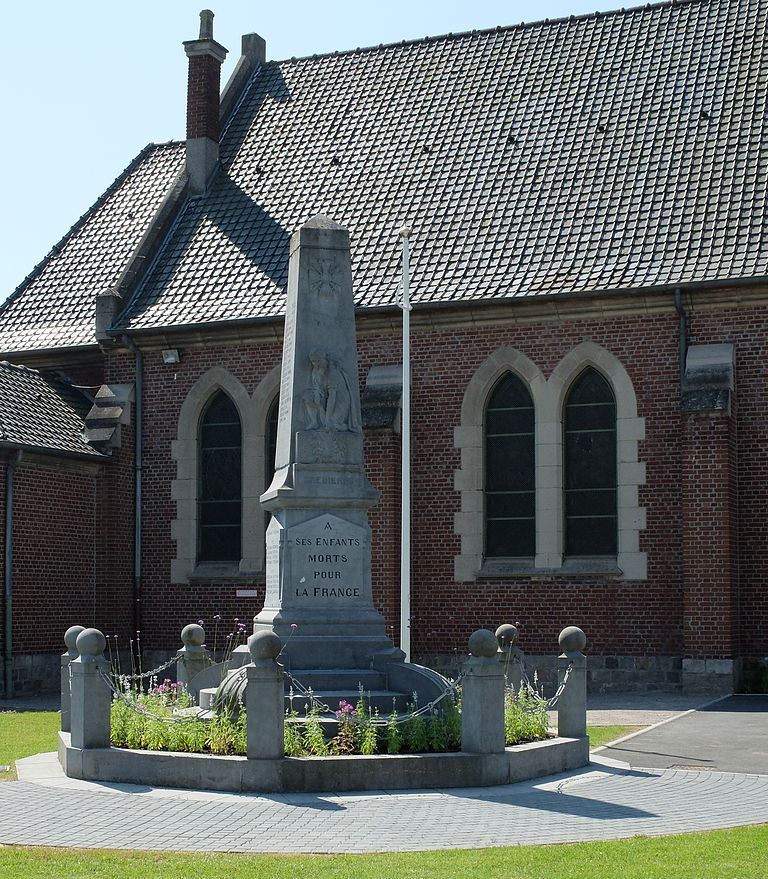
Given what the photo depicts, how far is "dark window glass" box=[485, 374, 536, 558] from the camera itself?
74.2 ft

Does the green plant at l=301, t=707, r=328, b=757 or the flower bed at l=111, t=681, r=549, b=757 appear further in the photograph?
the flower bed at l=111, t=681, r=549, b=757

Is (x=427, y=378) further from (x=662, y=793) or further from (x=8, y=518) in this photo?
(x=662, y=793)

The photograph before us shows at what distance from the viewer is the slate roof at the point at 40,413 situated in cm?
2291

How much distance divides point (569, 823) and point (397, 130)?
19.2 meters

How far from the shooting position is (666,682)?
69.5ft

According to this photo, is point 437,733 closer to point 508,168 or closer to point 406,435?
point 406,435

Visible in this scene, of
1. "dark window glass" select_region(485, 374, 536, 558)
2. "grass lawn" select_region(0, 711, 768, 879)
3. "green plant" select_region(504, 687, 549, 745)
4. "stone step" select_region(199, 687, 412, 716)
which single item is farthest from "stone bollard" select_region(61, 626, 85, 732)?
"dark window glass" select_region(485, 374, 536, 558)

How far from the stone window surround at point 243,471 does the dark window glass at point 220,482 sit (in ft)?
0.55

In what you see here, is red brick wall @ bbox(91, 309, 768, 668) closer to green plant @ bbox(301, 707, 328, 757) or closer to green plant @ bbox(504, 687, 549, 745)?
green plant @ bbox(504, 687, 549, 745)

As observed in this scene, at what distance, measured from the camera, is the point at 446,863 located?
8.47 m

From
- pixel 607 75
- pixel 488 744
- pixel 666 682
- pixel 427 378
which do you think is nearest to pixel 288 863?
pixel 488 744

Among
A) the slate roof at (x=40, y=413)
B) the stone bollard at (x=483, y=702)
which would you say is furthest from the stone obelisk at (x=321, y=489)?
the slate roof at (x=40, y=413)

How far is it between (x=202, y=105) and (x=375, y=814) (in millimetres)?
20625

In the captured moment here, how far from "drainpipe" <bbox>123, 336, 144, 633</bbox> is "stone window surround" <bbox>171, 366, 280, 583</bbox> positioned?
0.68m
